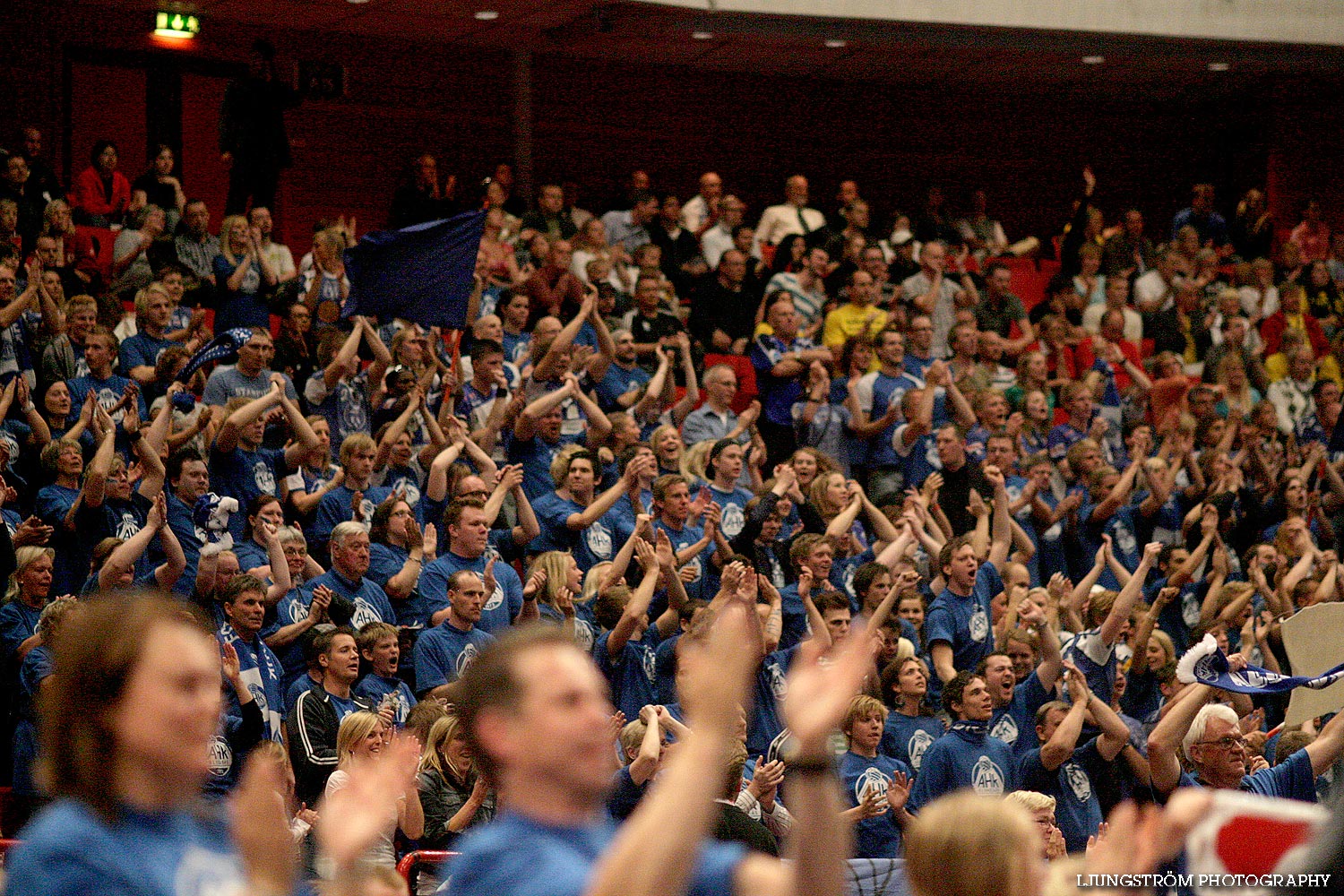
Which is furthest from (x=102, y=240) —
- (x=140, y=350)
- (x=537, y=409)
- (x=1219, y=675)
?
(x=1219, y=675)

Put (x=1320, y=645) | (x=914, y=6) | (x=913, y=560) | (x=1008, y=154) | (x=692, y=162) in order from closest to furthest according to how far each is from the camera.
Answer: (x=1320, y=645) → (x=913, y=560) → (x=914, y=6) → (x=692, y=162) → (x=1008, y=154)

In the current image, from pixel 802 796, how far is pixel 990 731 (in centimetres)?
509

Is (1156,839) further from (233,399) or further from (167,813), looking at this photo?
(233,399)

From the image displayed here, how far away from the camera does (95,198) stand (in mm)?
11344

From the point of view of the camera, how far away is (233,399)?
26.4ft

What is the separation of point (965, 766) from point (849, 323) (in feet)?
18.4

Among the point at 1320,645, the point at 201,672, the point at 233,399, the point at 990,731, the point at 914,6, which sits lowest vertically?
the point at 990,731

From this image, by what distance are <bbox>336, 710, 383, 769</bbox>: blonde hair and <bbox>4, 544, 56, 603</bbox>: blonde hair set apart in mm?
1787

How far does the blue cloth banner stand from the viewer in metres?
5.39

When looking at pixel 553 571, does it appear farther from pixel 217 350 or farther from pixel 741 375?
pixel 741 375

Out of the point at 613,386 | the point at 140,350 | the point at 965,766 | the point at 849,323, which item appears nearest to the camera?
the point at 965,766

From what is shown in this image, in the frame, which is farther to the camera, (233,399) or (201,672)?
(233,399)

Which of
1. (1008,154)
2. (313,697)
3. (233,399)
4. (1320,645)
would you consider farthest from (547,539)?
(1008,154)

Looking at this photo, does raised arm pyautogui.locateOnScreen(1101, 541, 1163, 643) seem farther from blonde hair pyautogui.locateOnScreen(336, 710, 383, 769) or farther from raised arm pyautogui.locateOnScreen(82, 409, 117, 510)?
raised arm pyautogui.locateOnScreen(82, 409, 117, 510)
